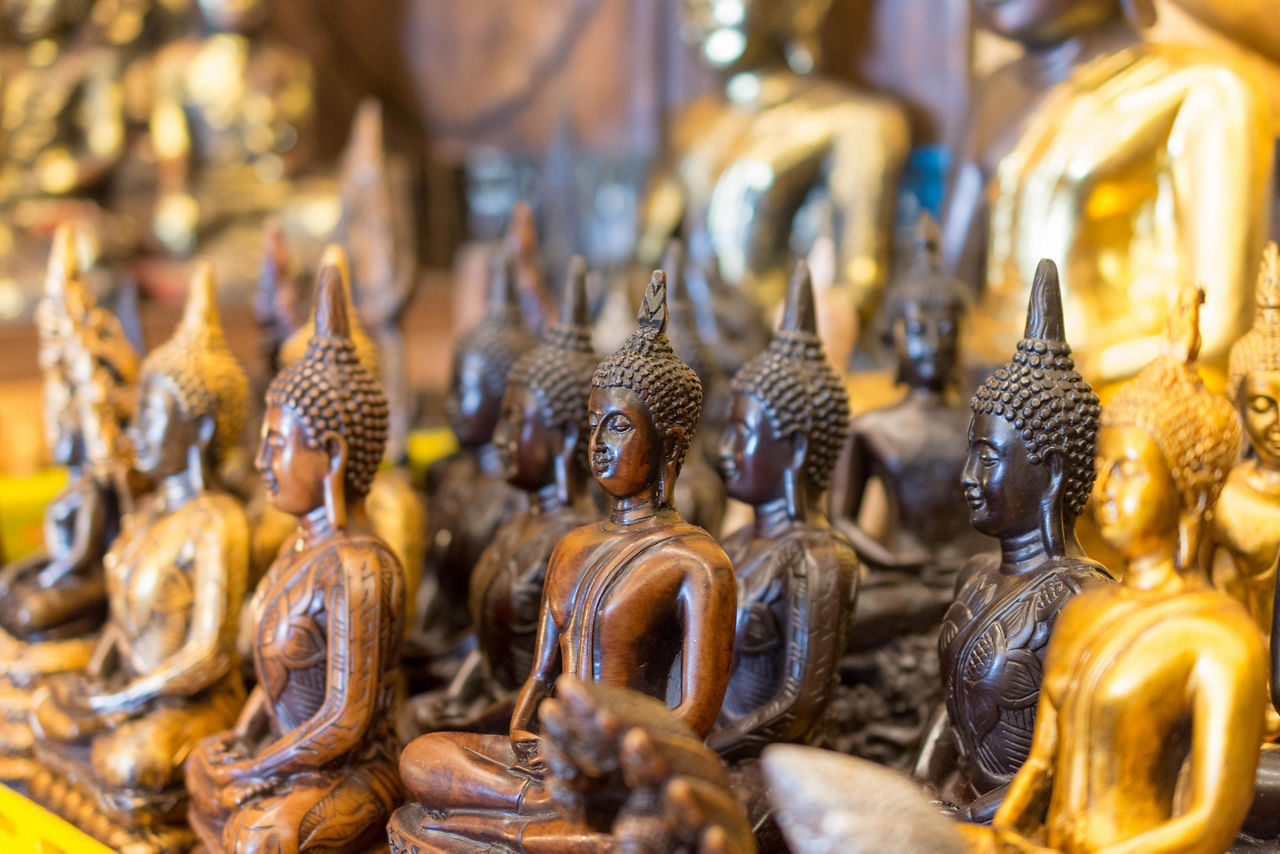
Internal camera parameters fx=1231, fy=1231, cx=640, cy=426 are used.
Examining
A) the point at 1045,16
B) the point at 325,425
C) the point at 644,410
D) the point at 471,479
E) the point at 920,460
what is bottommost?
the point at 471,479

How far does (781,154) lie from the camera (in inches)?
188

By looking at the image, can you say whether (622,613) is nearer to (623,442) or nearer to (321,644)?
(623,442)

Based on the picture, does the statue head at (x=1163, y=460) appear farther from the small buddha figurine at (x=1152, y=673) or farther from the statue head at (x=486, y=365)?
the statue head at (x=486, y=365)

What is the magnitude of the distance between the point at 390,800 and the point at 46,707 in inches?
35.4

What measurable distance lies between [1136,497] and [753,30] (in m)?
3.79

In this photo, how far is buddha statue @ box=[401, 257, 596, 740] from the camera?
2.40 m

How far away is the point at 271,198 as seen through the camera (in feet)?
21.7

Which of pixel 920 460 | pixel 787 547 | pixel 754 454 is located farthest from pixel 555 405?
pixel 920 460

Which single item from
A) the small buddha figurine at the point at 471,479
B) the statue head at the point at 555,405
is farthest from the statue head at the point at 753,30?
the statue head at the point at 555,405

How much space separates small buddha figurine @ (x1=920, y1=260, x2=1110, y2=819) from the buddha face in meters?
2.08

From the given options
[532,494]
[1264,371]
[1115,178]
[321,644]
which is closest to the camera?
[1264,371]

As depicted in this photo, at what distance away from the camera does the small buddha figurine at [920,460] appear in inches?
104

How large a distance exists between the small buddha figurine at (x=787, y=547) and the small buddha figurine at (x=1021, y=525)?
28 centimetres

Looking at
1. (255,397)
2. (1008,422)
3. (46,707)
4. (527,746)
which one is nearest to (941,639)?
(1008,422)
